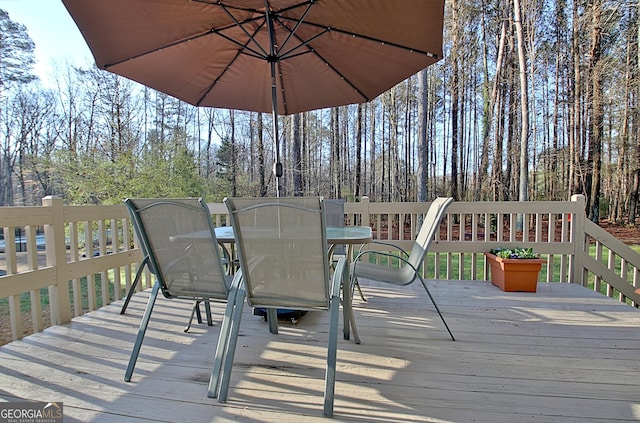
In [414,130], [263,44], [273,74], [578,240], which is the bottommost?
[578,240]

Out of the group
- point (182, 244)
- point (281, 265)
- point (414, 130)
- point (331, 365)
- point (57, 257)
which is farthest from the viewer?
point (414, 130)

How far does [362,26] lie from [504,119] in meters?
10.4

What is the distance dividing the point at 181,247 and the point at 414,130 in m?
13.0

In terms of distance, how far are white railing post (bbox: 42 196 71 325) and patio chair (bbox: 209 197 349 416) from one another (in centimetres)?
170

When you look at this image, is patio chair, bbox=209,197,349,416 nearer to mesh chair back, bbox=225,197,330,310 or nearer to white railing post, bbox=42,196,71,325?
mesh chair back, bbox=225,197,330,310

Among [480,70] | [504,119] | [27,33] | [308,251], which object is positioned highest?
[27,33]

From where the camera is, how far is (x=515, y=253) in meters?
3.28

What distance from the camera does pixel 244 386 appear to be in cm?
158

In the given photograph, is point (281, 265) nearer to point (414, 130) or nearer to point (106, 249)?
point (106, 249)

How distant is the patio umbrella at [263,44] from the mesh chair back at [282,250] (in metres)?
1.22

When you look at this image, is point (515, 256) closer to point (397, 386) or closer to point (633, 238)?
point (397, 386)

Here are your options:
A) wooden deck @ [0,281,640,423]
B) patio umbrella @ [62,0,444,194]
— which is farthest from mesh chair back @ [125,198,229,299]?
patio umbrella @ [62,0,444,194]

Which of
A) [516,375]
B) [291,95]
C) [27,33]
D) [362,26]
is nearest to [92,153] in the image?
[27,33]

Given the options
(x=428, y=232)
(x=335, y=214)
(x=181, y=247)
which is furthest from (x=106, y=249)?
(x=428, y=232)
